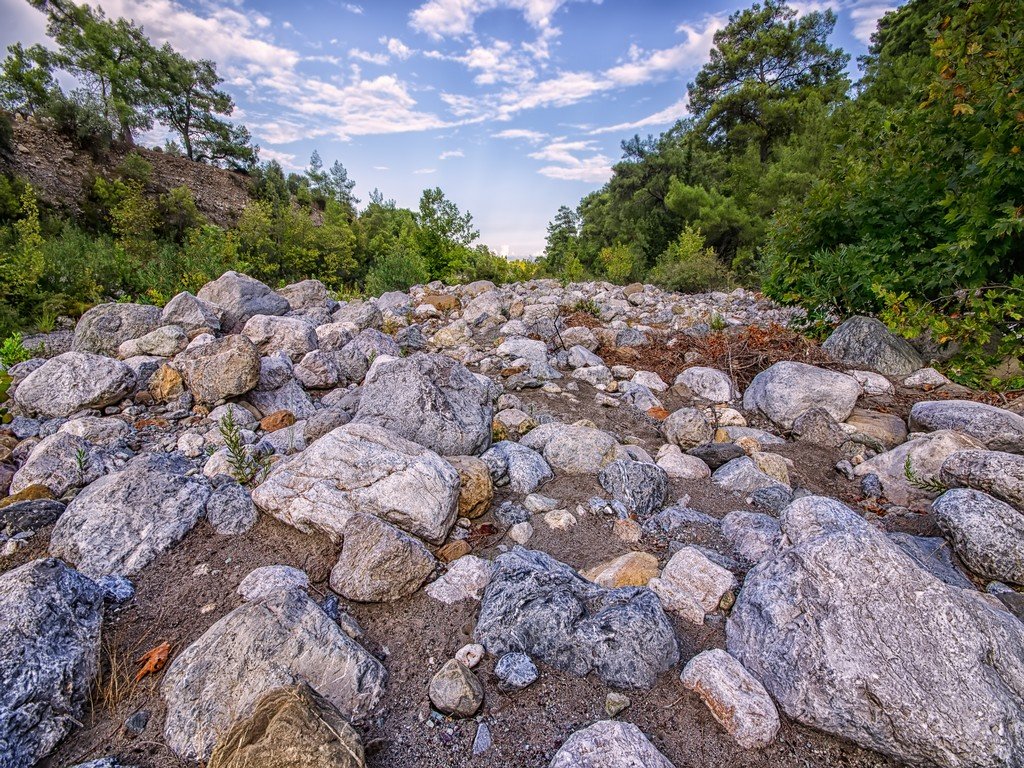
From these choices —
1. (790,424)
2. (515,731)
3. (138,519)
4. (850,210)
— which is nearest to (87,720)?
(138,519)

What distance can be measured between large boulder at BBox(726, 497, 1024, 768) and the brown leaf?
6.92ft

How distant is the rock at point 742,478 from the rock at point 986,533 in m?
0.88

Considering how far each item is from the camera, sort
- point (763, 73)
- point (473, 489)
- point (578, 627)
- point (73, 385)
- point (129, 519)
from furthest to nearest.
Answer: point (763, 73) < point (73, 385) < point (473, 489) < point (129, 519) < point (578, 627)

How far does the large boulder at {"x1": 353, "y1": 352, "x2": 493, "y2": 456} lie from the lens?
3178 millimetres

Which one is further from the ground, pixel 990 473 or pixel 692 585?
pixel 990 473

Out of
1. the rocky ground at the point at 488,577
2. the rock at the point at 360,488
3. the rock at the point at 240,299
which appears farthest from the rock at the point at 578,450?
the rock at the point at 240,299

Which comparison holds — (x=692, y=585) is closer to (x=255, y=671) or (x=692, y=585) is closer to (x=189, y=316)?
(x=255, y=671)

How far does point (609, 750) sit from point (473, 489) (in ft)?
4.95

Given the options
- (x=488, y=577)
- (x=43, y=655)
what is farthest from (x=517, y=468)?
(x=43, y=655)

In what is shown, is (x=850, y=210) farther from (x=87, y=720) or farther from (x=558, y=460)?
(x=87, y=720)

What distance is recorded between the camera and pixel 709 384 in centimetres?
487

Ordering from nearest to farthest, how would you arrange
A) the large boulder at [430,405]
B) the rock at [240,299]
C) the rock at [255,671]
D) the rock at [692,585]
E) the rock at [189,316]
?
the rock at [255,671] → the rock at [692,585] → the large boulder at [430,405] → the rock at [189,316] → the rock at [240,299]

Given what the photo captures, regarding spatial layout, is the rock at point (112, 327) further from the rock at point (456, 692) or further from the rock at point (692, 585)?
the rock at point (692, 585)

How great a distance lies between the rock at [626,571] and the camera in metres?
2.12
